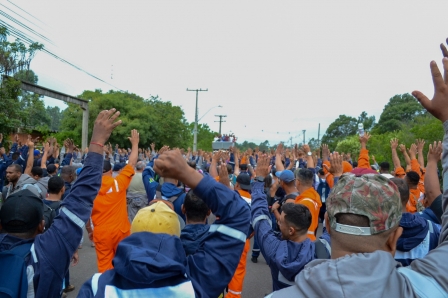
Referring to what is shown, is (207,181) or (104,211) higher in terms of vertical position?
(207,181)

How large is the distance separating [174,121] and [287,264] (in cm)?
3635

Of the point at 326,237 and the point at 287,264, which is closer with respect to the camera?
the point at 287,264

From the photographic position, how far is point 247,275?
258 inches

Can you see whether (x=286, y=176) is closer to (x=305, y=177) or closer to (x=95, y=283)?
(x=305, y=177)

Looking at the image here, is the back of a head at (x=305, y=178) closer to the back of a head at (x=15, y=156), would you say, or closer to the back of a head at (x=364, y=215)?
the back of a head at (x=364, y=215)

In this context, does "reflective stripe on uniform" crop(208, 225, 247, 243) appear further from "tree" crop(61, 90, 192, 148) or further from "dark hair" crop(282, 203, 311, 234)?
"tree" crop(61, 90, 192, 148)

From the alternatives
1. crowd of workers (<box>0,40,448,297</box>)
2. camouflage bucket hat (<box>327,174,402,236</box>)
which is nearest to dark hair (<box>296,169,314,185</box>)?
crowd of workers (<box>0,40,448,297</box>)

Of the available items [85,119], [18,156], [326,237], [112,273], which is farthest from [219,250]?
[85,119]

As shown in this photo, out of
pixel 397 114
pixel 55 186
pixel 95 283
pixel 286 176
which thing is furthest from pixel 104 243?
pixel 397 114

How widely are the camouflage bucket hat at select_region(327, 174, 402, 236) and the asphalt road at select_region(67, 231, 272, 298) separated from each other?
4.63 metres

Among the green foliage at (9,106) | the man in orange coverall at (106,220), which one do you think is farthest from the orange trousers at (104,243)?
the green foliage at (9,106)

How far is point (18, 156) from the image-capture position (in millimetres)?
9328

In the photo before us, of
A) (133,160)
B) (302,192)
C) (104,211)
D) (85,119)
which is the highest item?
(85,119)

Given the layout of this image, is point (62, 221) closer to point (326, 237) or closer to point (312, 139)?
point (326, 237)
